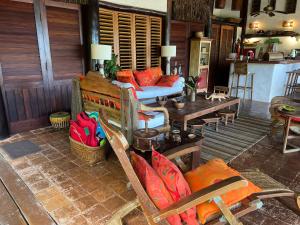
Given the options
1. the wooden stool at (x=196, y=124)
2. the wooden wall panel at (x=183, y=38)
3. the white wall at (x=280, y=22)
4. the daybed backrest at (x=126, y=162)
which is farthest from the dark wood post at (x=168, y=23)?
the white wall at (x=280, y=22)

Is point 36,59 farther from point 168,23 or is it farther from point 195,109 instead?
point 168,23

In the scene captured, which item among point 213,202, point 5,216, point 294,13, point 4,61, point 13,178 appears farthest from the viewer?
point 294,13

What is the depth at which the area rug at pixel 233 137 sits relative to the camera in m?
3.05

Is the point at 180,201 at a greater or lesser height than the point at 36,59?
lesser

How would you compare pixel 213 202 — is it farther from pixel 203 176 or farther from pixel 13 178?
pixel 13 178

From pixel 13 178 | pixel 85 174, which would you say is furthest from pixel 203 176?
pixel 13 178

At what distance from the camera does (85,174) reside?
2500mm

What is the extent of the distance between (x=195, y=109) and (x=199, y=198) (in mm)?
2355

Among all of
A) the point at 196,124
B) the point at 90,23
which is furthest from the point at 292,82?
the point at 90,23

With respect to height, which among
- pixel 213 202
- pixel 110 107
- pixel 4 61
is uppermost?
pixel 4 61

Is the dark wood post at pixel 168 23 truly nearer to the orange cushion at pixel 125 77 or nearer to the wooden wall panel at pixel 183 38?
the wooden wall panel at pixel 183 38

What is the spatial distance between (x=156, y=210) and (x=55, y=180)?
1560mm

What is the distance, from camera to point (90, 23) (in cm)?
415

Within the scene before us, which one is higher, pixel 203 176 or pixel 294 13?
pixel 294 13
